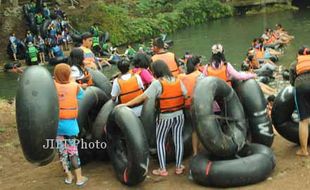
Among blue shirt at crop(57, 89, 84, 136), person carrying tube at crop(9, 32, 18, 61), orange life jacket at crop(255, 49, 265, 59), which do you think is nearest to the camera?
blue shirt at crop(57, 89, 84, 136)

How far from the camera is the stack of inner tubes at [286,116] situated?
699 cm

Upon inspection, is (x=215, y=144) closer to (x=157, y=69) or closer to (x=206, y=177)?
(x=206, y=177)

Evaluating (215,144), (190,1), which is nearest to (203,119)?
(215,144)

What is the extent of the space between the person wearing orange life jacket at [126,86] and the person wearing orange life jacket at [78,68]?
0.64 meters

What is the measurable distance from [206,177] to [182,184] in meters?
0.37

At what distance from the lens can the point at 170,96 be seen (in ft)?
20.7

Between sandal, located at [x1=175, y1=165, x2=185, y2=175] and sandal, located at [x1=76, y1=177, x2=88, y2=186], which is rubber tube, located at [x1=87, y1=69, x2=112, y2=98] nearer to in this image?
sandal, located at [x1=76, y1=177, x2=88, y2=186]

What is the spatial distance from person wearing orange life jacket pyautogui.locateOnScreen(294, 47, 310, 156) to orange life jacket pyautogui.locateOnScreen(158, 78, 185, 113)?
62.0 inches

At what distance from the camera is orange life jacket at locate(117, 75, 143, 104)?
6.67m

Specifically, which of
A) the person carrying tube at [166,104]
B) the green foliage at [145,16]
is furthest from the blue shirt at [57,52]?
the person carrying tube at [166,104]

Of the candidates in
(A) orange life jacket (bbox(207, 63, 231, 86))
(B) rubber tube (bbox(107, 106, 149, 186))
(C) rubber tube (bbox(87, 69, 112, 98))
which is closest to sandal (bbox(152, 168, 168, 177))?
(B) rubber tube (bbox(107, 106, 149, 186))

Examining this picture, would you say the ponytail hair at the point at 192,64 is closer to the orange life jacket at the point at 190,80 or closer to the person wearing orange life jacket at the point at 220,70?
the orange life jacket at the point at 190,80

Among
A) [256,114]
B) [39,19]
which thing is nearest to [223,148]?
[256,114]

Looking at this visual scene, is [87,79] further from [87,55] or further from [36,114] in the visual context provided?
[36,114]
